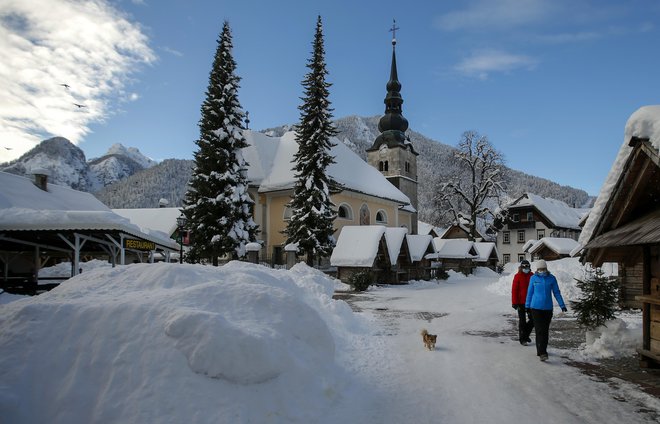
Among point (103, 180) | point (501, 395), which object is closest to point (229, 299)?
point (501, 395)

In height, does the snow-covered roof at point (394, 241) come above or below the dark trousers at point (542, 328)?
above

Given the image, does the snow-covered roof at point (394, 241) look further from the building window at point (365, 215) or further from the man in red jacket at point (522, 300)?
the man in red jacket at point (522, 300)

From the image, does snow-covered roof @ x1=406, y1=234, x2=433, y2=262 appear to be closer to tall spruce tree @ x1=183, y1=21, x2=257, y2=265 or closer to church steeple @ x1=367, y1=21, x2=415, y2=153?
tall spruce tree @ x1=183, y1=21, x2=257, y2=265

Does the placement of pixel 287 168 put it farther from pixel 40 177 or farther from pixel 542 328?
pixel 542 328

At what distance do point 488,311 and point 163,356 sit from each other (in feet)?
42.7

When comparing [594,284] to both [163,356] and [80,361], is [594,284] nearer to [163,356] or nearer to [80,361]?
[163,356]

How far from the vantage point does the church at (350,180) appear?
3515cm

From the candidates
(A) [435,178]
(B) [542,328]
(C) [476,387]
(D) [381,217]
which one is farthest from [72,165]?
(C) [476,387]

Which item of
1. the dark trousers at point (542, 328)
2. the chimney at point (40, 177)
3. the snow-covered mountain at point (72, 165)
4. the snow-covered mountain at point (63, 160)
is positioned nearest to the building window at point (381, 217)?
the chimney at point (40, 177)

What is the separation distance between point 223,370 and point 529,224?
5228 cm

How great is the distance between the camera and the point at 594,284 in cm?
845

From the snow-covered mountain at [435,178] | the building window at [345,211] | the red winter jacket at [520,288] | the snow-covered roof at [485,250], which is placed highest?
the snow-covered mountain at [435,178]

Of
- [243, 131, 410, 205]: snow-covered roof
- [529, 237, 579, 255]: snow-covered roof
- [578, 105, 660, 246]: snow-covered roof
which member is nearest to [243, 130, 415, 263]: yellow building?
[243, 131, 410, 205]: snow-covered roof

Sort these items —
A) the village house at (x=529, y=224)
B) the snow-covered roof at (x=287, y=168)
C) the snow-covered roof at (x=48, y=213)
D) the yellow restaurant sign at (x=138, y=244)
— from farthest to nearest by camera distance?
the village house at (x=529, y=224) < the snow-covered roof at (x=287, y=168) < the yellow restaurant sign at (x=138, y=244) < the snow-covered roof at (x=48, y=213)
